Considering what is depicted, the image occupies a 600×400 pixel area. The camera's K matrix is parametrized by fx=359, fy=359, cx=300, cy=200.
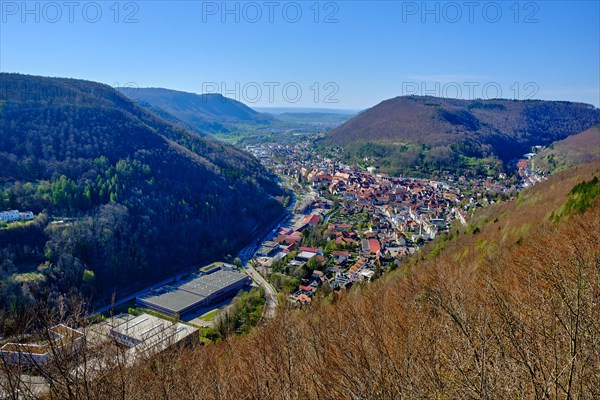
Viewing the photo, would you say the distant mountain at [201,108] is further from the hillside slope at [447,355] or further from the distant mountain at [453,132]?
the hillside slope at [447,355]

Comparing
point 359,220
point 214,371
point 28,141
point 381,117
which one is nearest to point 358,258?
point 359,220

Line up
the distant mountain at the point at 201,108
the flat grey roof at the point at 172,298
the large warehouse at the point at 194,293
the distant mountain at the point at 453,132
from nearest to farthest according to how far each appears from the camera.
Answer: the flat grey roof at the point at 172,298 → the large warehouse at the point at 194,293 → the distant mountain at the point at 453,132 → the distant mountain at the point at 201,108

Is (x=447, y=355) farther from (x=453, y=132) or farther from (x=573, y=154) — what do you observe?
(x=453, y=132)

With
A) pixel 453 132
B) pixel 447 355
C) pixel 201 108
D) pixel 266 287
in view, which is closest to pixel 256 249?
pixel 266 287

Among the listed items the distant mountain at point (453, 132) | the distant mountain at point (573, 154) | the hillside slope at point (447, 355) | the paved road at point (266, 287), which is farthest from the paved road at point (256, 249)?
the distant mountain at point (573, 154)

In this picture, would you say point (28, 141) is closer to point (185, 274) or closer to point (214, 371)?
point (185, 274)

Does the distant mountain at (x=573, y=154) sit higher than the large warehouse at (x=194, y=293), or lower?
higher
